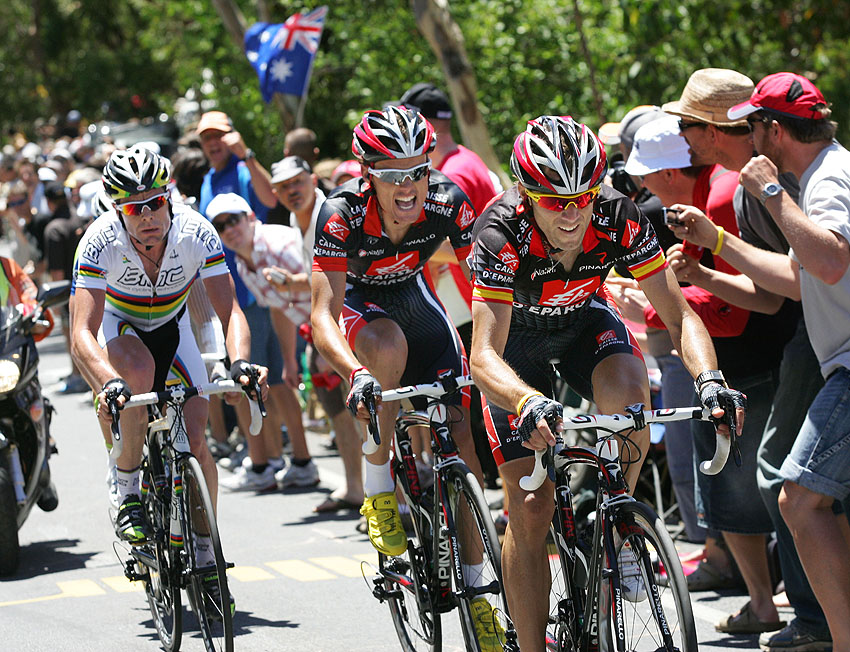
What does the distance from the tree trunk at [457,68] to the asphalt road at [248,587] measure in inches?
159

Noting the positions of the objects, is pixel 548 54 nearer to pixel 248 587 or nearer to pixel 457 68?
pixel 457 68

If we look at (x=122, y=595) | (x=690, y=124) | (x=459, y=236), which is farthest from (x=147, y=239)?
(x=690, y=124)

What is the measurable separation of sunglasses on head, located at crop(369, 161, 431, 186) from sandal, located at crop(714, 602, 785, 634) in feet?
8.38

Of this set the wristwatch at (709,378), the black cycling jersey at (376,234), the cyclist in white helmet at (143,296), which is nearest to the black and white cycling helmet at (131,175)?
the cyclist in white helmet at (143,296)

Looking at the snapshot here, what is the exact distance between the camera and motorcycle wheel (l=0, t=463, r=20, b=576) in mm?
7375

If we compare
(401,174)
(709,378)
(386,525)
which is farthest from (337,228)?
(709,378)

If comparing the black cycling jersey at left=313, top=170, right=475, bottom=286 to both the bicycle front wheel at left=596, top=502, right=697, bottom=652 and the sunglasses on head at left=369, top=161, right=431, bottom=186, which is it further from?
the bicycle front wheel at left=596, top=502, right=697, bottom=652

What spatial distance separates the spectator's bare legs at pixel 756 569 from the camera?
5855 mm

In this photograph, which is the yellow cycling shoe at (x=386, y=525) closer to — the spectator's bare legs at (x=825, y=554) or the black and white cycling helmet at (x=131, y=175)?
the spectator's bare legs at (x=825, y=554)

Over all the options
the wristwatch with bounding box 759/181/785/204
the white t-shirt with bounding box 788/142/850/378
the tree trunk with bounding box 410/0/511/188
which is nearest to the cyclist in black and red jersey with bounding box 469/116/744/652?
the wristwatch with bounding box 759/181/785/204

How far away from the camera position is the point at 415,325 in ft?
→ 19.4

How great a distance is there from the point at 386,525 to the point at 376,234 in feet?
4.40

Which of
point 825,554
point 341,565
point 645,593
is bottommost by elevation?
point 341,565

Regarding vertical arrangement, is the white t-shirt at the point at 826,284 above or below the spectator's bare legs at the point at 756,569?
above
